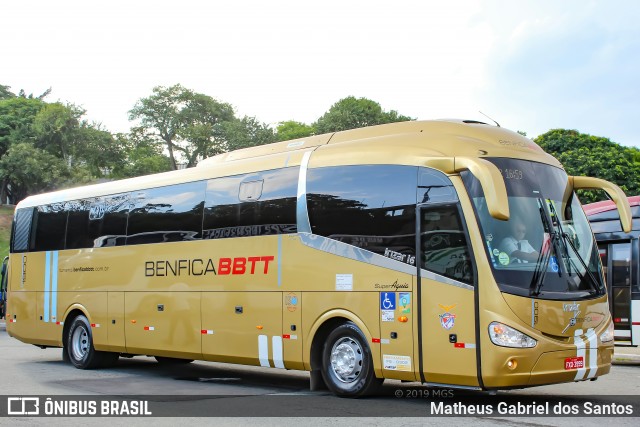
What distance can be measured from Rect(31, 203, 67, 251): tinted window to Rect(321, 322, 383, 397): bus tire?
8.37 meters

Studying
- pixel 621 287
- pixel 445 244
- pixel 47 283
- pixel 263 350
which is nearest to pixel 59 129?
pixel 47 283

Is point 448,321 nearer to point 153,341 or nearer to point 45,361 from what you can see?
point 153,341

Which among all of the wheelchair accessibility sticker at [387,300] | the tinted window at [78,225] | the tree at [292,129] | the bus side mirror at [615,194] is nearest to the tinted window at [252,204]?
the wheelchair accessibility sticker at [387,300]

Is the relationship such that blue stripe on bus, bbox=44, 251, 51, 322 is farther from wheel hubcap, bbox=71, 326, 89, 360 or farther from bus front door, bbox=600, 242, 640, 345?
bus front door, bbox=600, 242, 640, 345

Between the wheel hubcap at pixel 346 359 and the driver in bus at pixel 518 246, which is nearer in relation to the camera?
the driver in bus at pixel 518 246

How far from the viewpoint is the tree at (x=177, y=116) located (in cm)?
7650

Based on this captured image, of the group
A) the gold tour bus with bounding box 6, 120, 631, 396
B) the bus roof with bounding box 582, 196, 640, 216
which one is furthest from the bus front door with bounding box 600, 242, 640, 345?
the gold tour bus with bounding box 6, 120, 631, 396

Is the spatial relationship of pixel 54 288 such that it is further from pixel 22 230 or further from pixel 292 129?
pixel 292 129

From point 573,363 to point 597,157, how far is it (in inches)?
1438

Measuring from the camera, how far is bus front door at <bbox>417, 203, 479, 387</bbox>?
913 centimetres

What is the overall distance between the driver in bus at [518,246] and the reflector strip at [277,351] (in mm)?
3994

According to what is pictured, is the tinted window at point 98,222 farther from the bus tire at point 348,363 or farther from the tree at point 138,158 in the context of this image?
the tree at point 138,158

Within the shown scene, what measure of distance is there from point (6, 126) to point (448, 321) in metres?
71.1

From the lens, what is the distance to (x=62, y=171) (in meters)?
63.0
